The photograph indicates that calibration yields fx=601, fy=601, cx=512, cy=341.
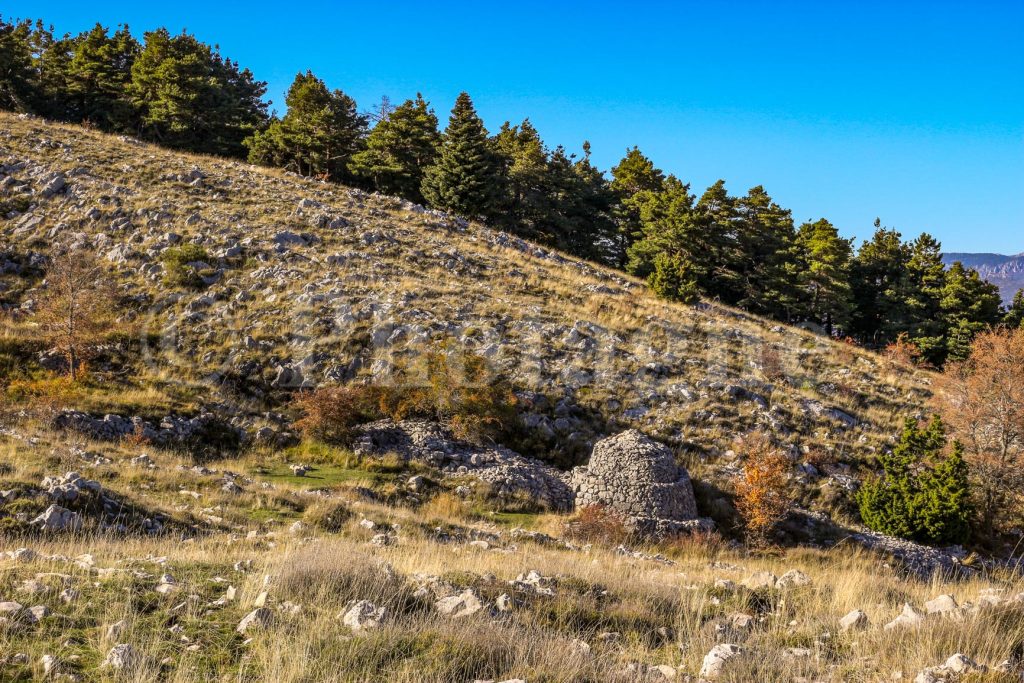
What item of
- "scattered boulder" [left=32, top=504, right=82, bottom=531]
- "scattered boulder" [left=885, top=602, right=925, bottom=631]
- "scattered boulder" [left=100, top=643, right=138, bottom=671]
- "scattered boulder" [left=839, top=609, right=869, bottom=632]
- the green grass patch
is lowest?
the green grass patch

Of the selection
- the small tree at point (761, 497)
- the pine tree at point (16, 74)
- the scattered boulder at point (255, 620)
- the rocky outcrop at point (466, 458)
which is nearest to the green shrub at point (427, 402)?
the rocky outcrop at point (466, 458)

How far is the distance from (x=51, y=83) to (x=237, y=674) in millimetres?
70281

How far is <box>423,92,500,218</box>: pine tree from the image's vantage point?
48781mm

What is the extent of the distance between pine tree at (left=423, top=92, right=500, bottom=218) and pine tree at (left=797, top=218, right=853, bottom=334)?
87.9 feet

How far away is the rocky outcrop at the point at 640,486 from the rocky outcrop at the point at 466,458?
100cm

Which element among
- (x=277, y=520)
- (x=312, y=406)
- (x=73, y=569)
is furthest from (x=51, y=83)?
(x=73, y=569)

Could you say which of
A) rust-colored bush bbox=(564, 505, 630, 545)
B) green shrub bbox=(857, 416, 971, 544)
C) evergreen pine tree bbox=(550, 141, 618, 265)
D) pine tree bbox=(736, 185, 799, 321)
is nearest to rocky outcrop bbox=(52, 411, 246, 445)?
rust-colored bush bbox=(564, 505, 630, 545)

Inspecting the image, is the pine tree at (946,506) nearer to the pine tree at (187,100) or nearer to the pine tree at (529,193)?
the pine tree at (529,193)

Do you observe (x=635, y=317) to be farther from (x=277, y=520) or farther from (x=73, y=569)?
(x=73, y=569)

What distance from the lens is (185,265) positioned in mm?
29422

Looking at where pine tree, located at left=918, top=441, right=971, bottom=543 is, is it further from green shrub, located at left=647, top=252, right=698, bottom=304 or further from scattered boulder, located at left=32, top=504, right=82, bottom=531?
green shrub, located at left=647, top=252, right=698, bottom=304

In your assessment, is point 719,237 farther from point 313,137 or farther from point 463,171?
point 313,137

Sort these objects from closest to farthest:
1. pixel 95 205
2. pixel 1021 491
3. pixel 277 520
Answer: pixel 277 520 < pixel 1021 491 < pixel 95 205

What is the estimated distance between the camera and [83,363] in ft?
72.5
